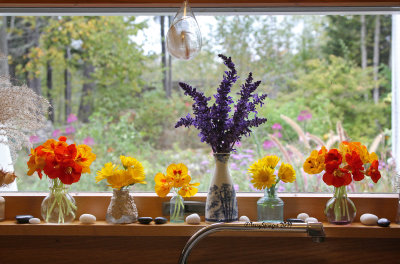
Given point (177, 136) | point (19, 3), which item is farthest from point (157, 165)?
point (19, 3)

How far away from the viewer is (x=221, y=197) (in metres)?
1.55

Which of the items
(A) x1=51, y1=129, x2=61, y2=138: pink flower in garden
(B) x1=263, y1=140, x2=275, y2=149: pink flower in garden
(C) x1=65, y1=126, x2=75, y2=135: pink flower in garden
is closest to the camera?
(B) x1=263, y1=140, x2=275, y2=149: pink flower in garden

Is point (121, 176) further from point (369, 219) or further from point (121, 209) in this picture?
point (369, 219)

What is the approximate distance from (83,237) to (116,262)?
0.47 ft

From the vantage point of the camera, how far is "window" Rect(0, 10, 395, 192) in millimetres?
2656

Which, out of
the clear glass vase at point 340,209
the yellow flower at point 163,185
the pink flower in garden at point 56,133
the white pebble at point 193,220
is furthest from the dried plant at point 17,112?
the clear glass vase at point 340,209

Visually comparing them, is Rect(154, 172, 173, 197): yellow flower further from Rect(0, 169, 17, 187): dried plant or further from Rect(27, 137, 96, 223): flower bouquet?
Rect(0, 169, 17, 187): dried plant

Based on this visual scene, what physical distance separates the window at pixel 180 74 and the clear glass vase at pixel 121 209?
898mm

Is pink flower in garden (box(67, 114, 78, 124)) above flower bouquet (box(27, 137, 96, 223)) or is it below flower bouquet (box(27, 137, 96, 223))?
above

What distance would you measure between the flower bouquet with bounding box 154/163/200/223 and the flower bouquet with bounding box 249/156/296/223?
225 millimetres

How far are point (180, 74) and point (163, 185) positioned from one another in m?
1.29

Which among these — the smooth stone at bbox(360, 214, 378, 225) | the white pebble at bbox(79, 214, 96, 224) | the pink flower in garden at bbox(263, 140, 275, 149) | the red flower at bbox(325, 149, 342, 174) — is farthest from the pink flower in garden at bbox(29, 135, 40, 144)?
the smooth stone at bbox(360, 214, 378, 225)

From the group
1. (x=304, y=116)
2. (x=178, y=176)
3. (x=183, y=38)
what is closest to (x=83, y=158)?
(x=178, y=176)

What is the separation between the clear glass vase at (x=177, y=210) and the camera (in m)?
1.61
